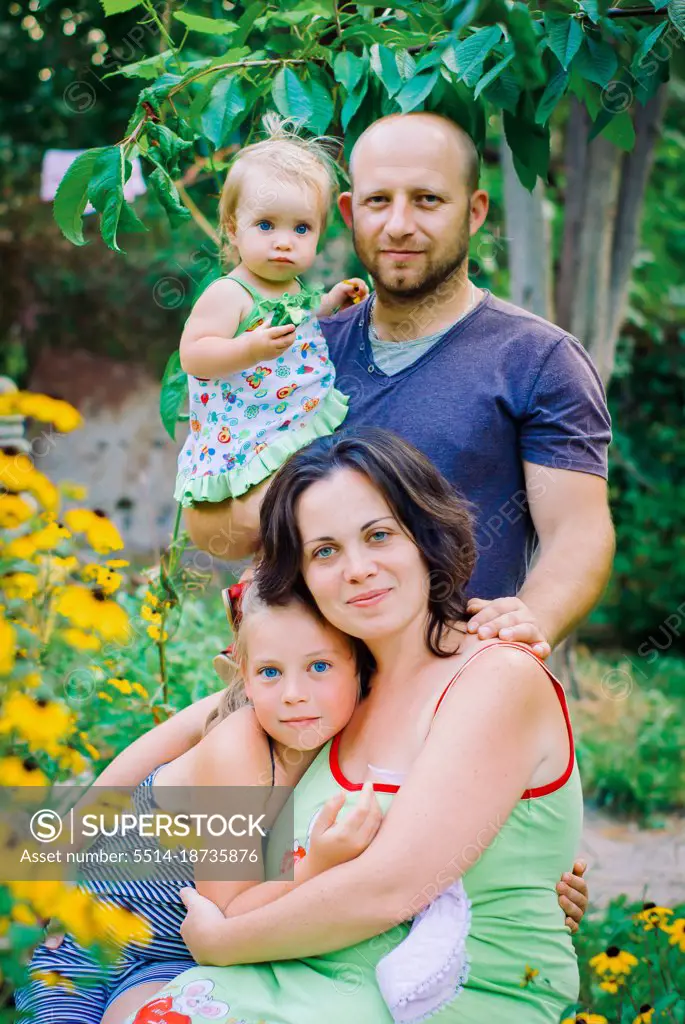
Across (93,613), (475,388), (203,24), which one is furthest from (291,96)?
(93,613)

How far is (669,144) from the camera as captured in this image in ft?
22.4

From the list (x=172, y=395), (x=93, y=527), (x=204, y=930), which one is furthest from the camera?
(x=172, y=395)

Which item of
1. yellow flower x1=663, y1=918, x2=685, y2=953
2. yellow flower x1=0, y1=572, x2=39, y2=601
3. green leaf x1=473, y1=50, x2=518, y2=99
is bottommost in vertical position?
yellow flower x1=663, y1=918, x2=685, y2=953

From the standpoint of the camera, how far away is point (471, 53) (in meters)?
1.98

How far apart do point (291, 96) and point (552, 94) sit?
1.86 ft

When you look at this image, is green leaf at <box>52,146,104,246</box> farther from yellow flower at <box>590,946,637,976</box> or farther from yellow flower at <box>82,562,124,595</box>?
yellow flower at <box>590,946,637,976</box>

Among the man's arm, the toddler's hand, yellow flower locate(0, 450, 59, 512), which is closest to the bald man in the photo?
the man's arm

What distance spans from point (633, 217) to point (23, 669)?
4608mm

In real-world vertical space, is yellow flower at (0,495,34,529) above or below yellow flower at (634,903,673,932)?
above

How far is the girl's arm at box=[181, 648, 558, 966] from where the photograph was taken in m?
1.57

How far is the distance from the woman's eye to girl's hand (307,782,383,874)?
1.19 feet

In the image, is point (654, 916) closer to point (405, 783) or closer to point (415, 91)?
point (405, 783)

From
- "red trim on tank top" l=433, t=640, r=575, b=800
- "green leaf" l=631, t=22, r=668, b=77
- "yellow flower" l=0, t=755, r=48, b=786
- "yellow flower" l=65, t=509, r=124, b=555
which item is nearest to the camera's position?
"yellow flower" l=0, t=755, r=48, b=786

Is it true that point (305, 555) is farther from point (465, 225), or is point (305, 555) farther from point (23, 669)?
point (465, 225)
